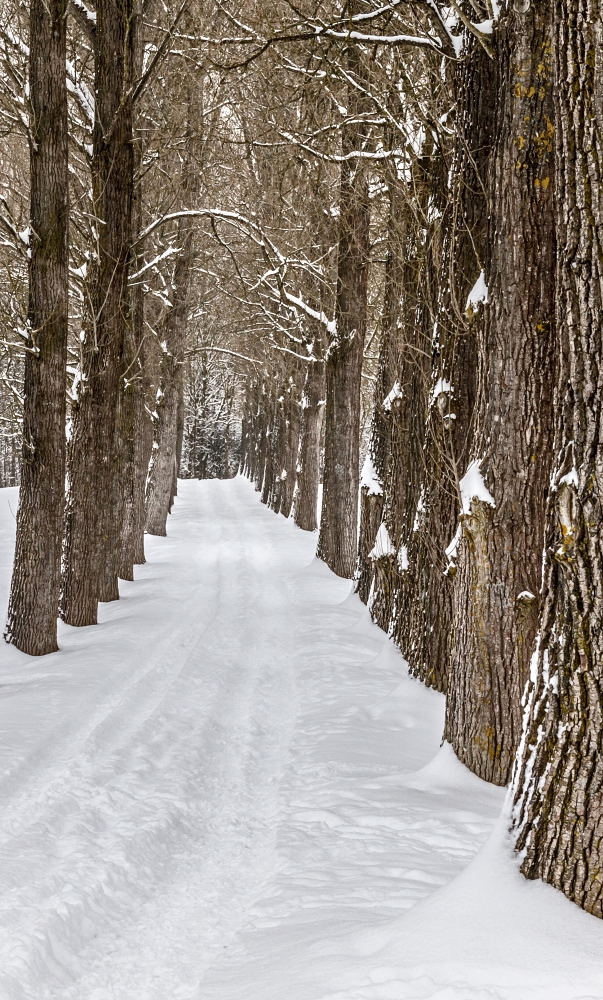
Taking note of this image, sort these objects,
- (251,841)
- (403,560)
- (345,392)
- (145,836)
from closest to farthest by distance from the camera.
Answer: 1. (145,836)
2. (251,841)
3. (403,560)
4. (345,392)

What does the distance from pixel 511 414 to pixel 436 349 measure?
160 cm

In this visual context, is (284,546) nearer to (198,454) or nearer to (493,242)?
(493,242)

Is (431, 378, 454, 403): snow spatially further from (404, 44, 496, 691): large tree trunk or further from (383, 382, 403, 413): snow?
(383, 382, 403, 413): snow

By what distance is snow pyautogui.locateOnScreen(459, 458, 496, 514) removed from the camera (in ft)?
16.3

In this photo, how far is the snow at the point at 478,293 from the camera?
509 cm

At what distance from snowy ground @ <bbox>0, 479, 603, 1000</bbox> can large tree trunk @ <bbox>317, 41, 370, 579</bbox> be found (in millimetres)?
5200

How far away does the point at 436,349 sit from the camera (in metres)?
6.28

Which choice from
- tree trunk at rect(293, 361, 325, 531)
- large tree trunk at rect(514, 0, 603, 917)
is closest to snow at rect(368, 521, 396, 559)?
large tree trunk at rect(514, 0, 603, 917)

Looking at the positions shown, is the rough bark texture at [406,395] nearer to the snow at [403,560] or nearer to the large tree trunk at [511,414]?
the snow at [403,560]

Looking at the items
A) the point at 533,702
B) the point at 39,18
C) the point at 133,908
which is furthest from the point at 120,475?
the point at 533,702

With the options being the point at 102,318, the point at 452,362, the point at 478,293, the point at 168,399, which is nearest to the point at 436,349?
the point at 452,362

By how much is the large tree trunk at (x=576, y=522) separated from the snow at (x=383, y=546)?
6.24m

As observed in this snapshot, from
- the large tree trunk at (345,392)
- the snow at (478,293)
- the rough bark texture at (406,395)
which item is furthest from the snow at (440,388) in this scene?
the large tree trunk at (345,392)

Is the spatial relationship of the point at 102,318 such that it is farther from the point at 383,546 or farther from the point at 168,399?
the point at 168,399
